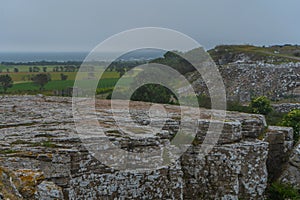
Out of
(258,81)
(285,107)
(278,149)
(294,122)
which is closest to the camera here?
(278,149)

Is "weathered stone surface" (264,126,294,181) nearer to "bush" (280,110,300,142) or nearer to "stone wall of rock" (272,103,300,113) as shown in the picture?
"bush" (280,110,300,142)

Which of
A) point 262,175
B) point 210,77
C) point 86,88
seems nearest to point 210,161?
point 262,175

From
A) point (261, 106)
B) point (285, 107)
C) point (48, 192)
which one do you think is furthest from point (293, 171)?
point (285, 107)

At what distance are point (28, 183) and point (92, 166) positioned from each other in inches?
182

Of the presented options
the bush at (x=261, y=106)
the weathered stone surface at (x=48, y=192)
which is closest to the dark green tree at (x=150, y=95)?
the bush at (x=261, y=106)

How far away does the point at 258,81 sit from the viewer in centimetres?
5638

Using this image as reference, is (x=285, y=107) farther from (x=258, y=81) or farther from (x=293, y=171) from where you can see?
(x=293, y=171)

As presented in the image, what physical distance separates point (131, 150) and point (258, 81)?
47011mm

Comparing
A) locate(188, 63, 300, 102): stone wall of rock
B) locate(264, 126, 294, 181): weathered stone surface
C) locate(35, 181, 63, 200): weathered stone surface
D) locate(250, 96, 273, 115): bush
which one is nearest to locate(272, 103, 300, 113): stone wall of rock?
locate(188, 63, 300, 102): stone wall of rock

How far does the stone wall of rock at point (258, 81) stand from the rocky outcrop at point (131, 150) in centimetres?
3584

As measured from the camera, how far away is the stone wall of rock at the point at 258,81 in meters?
52.0

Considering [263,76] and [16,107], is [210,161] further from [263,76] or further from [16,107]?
[263,76]

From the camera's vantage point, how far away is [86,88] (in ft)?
97.5

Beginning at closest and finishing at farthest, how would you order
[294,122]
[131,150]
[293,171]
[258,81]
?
[131,150] < [293,171] < [294,122] < [258,81]
